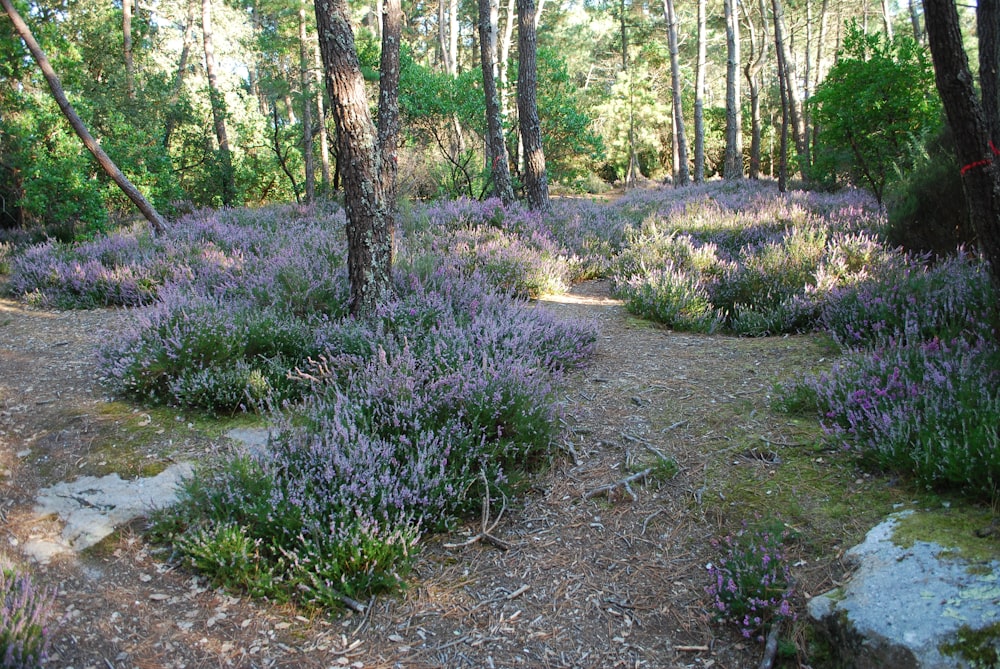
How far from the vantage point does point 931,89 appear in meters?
11.5

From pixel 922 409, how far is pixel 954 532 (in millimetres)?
916

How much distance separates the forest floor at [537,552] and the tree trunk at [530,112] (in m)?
7.99

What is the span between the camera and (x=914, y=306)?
4.86 metres

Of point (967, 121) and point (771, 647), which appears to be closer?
point (771, 647)

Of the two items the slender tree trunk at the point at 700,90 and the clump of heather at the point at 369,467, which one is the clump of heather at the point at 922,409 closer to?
the clump of heather at the point at 369,467

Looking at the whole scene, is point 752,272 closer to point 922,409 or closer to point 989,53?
point 989,53

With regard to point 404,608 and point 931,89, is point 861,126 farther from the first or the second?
point 404,608

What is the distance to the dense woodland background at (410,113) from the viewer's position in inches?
437

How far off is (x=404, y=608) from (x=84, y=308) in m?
6.50

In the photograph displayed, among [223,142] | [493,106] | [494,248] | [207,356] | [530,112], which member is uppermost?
[223,142]

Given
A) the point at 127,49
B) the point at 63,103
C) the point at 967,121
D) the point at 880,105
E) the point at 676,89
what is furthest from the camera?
the point at 676,89

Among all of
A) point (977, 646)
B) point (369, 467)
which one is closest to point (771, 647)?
point (977, 646)

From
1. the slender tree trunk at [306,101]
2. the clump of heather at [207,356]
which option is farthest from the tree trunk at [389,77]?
the slender tree trunk at [306,101]

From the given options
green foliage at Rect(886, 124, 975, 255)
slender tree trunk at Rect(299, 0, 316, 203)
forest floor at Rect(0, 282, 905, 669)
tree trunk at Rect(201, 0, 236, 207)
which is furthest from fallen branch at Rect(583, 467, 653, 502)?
tree trunk at Rect(201, 0, 236, 207)
